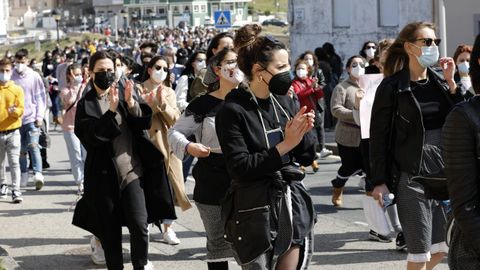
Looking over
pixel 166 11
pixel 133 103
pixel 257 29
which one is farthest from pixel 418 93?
pixel 166 11

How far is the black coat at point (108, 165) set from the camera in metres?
7.38

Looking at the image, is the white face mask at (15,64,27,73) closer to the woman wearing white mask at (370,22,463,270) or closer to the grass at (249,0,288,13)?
the woman wearing white mask at (370,22,463,270)

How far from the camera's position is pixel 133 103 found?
746cm

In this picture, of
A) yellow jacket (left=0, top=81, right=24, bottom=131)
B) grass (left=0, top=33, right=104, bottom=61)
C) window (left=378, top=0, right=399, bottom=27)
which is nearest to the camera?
yellow jacket (left=0, top=81, right=24, bottom=131)

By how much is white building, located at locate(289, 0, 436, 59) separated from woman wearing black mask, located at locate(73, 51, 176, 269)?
22.8m

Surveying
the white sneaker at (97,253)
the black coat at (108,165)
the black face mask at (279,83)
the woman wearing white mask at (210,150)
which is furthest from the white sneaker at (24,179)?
the black face mask at (279,83)

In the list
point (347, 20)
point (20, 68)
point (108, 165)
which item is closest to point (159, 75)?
point (108, 165)

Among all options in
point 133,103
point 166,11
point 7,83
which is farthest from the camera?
point 166,11

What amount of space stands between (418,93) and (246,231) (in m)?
1.61

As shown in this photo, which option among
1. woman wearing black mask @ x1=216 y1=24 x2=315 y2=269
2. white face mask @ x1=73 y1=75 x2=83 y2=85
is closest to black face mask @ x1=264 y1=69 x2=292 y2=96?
woman wearing black mask @ x1=216 y1=24 x2=315 y2=269

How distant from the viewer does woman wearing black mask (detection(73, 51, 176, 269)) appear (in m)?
7.46

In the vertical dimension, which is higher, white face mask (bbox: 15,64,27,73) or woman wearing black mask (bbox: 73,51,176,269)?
white face mask (bbox: 15,64,27,73)

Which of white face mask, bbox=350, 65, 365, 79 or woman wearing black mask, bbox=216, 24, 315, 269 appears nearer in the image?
woman wearing black mask, bbox=216, 24, 315, 269

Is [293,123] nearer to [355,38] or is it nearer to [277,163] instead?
[277,163]
